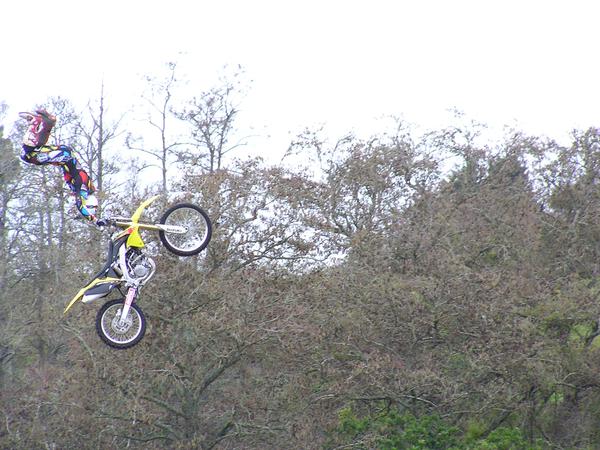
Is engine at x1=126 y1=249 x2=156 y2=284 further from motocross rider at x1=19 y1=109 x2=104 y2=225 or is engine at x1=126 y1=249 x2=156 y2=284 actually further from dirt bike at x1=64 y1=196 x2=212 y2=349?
motocross rider at x1=19 y1=109 x2=104 y2=225

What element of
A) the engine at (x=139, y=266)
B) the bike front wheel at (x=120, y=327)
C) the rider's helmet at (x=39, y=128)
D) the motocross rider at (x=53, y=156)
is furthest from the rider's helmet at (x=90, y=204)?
the bike front wheel at (x=120, y=327)

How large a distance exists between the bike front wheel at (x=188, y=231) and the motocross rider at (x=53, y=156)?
97 centimetres

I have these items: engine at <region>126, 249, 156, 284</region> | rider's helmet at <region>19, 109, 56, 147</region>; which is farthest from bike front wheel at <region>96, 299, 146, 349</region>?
rider's helmet at <region>19, 109, 56, 147</region>

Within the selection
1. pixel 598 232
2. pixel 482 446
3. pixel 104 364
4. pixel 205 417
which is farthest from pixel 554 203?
pixel 104 364

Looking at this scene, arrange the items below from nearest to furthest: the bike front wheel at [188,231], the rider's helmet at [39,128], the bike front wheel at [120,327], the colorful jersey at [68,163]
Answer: the rider's helmet at [39,128]
the colorful jersey at [68,163]
the bike front wheel at [120,327]
the bike front wheel at [188,231]

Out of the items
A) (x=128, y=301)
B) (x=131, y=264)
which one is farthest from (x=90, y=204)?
(x=128, y=301)

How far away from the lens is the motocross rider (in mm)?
10320

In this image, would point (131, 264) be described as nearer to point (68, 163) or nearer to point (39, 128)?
point (68, 163)

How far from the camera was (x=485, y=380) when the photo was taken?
2150 centimetres

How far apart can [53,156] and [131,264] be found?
1.52 meters

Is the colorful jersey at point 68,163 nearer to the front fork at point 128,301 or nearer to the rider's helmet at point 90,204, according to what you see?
the rider's helmet at point 90,204

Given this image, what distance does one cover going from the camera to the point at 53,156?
413 inches

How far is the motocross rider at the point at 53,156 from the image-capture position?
10.3m

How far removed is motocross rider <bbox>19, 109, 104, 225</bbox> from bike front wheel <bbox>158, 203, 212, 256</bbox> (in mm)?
974
